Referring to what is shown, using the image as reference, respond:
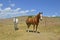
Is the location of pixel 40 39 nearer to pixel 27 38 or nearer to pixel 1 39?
pixel 27 38

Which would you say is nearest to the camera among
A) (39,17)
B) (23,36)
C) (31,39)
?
(31,39)

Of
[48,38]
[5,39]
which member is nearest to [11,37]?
[5,39]

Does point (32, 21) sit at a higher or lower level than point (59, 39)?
higher

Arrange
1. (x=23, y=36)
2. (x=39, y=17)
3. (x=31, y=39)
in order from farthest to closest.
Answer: (x=39, y=17) < (x=23, y=36) < (x=31, y=39)

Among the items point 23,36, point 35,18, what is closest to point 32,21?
point 35,18

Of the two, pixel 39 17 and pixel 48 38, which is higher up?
pixel 39 17

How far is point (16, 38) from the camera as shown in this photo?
19828 millimetres

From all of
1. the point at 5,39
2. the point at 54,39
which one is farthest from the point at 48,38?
the point at 5,39

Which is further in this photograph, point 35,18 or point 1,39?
point 35,18

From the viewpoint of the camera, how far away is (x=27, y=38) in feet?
64.4

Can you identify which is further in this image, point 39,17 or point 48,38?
point 39,17

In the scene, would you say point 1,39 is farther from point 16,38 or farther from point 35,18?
point 35,18

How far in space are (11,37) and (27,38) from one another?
1.98 meters

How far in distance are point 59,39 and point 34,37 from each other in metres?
2.87
